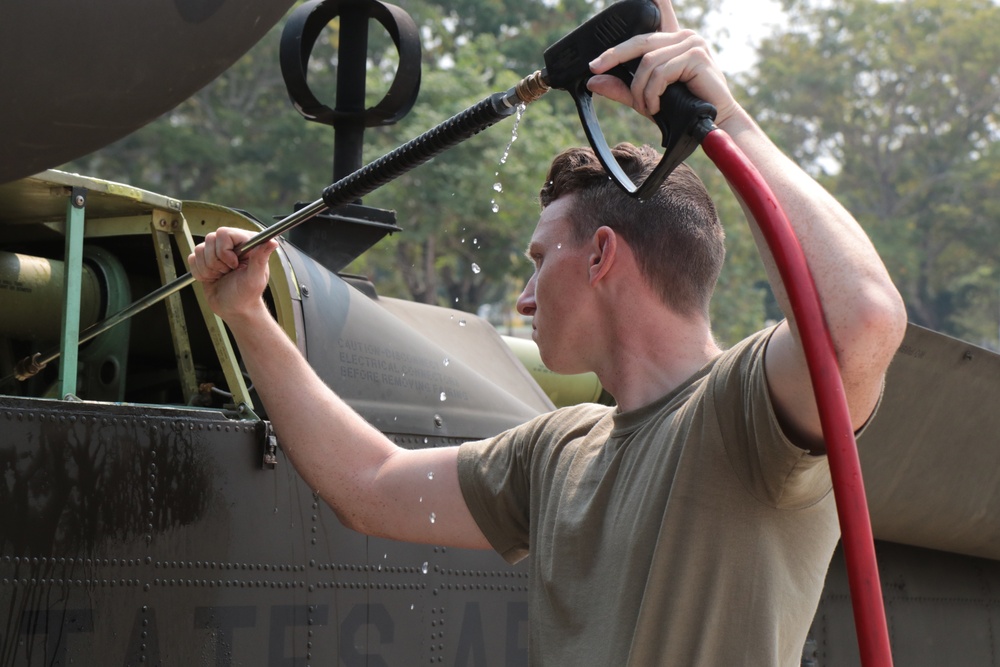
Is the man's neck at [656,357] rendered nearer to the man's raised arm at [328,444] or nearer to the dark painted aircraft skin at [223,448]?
the man's raised arm at [328,444]

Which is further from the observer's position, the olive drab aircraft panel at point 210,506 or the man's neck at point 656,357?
the olive drab aircraft panel at point 210,506

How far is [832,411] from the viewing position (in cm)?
133

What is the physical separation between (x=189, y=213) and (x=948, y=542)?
2.91 m

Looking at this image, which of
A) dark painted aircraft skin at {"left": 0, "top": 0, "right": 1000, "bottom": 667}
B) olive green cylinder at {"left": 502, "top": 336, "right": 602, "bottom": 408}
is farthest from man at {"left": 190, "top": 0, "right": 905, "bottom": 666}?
olive green cylinder at {"left": 502, "top": 336, "right": 602, "bottom": 408}

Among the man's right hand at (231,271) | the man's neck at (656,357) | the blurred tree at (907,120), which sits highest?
the blurred tree at (907,120)

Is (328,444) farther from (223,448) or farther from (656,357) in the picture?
(656,357)

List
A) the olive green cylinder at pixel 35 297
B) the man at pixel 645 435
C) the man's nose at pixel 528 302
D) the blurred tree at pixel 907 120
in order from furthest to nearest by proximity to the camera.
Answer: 1. the blurred tree at pixel 907 120
2. the olive green cylinder at pixel 35 297
3. the man's nose at pixel 528 302
4. the man at pixel 645 435

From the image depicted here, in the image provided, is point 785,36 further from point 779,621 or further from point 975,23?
point 779,621

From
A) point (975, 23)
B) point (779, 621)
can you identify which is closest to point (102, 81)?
point (779, 621)

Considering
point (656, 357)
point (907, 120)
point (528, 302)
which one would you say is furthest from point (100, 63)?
point (907, 120)

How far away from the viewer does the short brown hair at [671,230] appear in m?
2.21

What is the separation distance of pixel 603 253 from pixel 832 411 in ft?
3.14

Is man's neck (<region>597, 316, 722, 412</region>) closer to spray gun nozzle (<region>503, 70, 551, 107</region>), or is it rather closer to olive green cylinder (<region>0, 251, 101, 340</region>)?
spray gun nozzle (<region>503, 70, 551, 107</region>)

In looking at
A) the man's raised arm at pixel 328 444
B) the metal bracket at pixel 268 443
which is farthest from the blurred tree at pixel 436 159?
the man's raised arm at pixel 328 444
